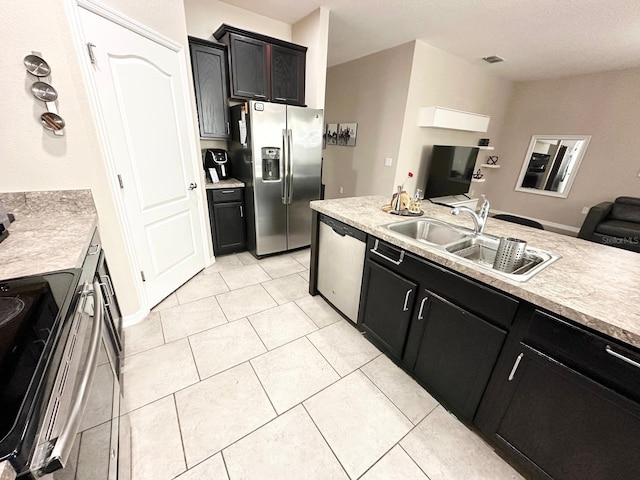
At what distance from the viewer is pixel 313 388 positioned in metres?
1.57

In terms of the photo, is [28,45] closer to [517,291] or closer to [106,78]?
[106,78]

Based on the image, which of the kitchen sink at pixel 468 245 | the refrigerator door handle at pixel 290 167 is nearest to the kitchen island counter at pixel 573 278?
the kitchen sink at pixel 468 245

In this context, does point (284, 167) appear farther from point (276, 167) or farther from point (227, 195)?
point (227, 195)

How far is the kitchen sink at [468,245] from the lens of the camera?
1.21 metres

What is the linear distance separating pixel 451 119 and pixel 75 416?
16.1 ft

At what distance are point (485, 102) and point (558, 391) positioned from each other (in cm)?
528

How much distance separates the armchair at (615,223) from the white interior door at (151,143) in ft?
18.1

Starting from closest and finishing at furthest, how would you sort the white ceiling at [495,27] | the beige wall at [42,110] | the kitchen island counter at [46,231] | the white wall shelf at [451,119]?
the kitchen island counter at [46,231] < the beige wall at [42,110] < the white ceiling at [495,27] < the white wall shelf at [451,119]

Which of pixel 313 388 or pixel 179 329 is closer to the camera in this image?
pixel 313 388

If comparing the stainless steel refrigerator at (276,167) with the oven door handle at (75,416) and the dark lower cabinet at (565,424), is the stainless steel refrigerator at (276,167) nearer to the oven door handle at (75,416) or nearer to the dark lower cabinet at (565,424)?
the oven door handle at (75,416)

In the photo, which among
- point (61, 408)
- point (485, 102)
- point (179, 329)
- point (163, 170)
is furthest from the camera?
point (485, 102)

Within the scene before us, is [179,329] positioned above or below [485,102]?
below

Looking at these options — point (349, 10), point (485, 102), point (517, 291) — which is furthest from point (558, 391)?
point (485, 102)

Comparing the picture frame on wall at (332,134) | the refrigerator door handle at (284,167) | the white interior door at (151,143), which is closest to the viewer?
the white interior door at (151,143)
